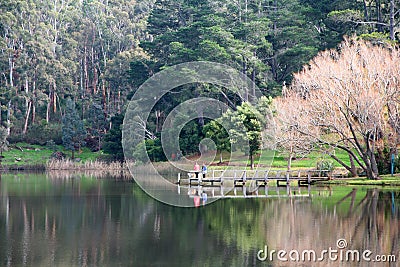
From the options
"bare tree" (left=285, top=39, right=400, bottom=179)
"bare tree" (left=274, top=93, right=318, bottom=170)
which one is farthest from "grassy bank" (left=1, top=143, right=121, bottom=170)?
"bare tree" (left=285, top=39, right=400, bottom=179)

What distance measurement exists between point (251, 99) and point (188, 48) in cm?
867

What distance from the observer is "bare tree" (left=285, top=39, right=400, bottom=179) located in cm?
3906

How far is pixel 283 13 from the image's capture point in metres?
70.4

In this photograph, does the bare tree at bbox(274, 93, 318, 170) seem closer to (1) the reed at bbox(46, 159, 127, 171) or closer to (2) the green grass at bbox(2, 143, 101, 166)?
(1) the reed at bbox(46, 159, 127, 171)

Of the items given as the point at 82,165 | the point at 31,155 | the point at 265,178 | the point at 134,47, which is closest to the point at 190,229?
the point at 265,178

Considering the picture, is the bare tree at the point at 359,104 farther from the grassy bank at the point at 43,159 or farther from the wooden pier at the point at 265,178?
the grassy bank at the point at 43,159

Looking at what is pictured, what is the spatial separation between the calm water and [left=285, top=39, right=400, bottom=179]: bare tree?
4.17 metres

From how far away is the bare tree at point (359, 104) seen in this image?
1538 inches

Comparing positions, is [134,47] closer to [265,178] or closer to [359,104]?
[265,178]

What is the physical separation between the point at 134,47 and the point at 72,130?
2104cm

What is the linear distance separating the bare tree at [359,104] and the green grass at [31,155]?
3491cm

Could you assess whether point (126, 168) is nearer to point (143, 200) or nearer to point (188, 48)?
point (188, 48)

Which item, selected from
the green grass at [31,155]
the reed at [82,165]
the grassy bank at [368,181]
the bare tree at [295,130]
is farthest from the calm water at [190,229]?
the green grass at [31,155]

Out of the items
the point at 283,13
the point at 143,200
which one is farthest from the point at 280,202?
the point at 283,13
